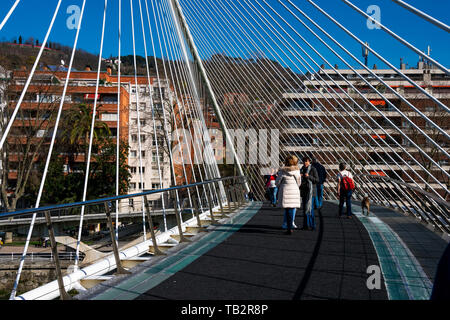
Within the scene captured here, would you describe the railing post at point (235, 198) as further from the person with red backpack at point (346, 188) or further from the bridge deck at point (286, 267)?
the bridge deck at point (286, 267)

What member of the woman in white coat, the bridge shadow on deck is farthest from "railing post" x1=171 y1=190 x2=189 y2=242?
the woman in white coat

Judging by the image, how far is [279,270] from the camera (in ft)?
18.9

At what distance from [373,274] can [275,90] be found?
15.9 meters

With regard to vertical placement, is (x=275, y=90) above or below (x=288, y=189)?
above

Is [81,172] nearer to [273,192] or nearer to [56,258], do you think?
[273,192]

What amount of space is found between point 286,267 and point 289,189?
332 centimetres

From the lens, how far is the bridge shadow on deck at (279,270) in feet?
15.2

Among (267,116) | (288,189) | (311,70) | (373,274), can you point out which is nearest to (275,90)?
(267,116)

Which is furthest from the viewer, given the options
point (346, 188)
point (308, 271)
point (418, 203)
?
point (346, 188)

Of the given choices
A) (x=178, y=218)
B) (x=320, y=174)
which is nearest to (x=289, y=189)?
(x=178, y=218)

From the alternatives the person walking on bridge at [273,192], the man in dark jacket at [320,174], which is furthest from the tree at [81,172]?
the man in dark jacket at [320,174]

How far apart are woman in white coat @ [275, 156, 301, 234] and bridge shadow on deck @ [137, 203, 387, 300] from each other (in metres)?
0.43
